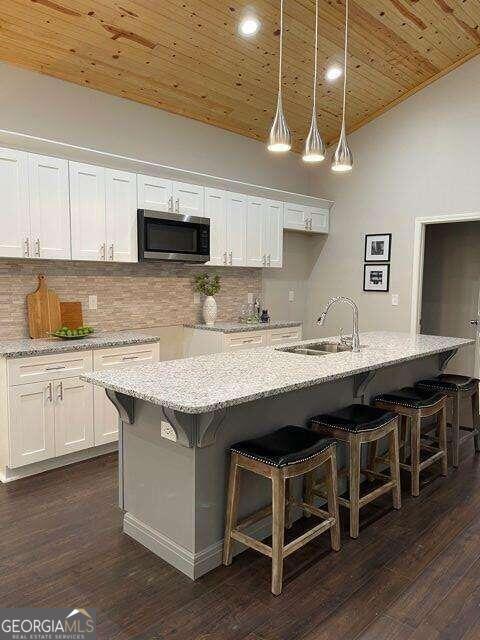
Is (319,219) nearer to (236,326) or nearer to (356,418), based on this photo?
(236,326)

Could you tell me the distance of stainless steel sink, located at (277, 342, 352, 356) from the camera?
132 inches

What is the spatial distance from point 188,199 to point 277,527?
10.8 feet

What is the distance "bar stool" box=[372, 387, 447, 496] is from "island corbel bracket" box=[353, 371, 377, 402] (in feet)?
→ 0.57

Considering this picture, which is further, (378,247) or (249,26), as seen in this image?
(378,247)

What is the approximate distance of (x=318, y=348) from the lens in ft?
11.7

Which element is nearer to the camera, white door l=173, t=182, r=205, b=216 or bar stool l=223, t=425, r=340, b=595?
bar stool l=223, t=425, r=340, b=595

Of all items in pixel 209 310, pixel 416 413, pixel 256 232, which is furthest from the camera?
pixel 256 232

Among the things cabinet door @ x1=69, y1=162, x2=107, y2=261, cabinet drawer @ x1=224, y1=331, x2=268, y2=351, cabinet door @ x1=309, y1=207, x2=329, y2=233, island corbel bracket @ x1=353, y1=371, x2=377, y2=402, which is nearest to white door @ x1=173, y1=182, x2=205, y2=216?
cabinet door @ x1=69, y1=162, x2=107, y2=261

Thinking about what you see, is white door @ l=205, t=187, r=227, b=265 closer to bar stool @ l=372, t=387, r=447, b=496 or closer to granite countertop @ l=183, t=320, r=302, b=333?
granite countertop @ l=183, t=320, r=302, b=333

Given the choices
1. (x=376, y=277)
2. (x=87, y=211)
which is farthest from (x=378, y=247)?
(x=87, y=211)

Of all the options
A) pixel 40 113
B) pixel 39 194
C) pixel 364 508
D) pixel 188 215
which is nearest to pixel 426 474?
pixel 364 508

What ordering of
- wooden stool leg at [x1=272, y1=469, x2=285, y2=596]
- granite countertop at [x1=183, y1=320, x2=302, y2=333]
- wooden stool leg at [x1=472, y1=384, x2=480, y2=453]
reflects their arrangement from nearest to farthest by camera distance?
wooden stool leg at [x1=272, y1=469, x2=285, y2=596]
wooden stool leg at [x1=472, y1=384, x2=480, y2=453]
granite countertop at [x1=183, y1=320, x2=302, y2=333]

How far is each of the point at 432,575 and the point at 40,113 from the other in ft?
13.7

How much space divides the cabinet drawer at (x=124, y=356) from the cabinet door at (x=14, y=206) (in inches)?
36.5
